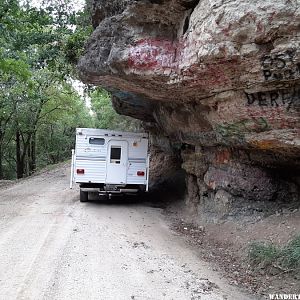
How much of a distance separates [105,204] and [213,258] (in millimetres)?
6665

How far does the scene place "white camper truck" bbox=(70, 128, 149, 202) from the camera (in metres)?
13.9

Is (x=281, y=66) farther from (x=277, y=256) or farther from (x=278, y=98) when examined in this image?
(x=277, y=256)

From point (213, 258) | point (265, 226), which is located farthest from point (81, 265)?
point (265, 226)

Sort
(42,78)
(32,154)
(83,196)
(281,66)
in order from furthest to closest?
(32,154)
(42,78)
(83,196)
(281,66)

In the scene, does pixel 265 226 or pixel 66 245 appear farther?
pixel 265 226

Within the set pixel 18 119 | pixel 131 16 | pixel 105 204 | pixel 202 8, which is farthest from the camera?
pixel 18 119

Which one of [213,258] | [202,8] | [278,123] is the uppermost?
[202,8]

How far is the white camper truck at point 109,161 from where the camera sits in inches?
546

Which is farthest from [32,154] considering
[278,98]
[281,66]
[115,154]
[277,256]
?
[281,66]

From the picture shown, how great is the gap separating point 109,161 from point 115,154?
35 cm

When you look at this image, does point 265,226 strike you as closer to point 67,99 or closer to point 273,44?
point 273,44

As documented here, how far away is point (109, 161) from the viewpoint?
13992mm

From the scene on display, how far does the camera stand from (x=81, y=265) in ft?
22.7

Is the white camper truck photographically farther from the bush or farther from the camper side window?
the bush
